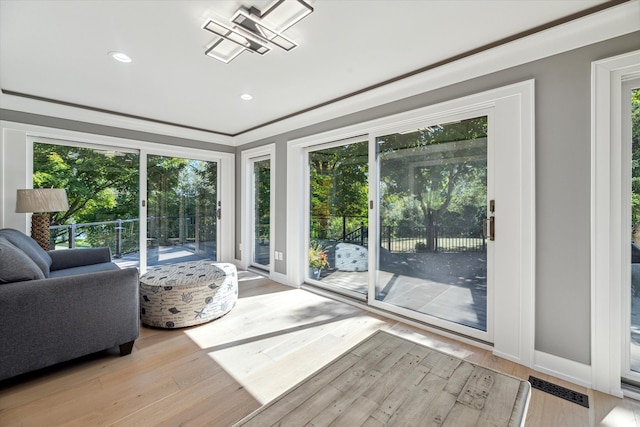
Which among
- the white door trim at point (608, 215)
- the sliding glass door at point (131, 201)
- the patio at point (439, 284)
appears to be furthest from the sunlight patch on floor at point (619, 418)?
the sliding glass door at point (131, 201)

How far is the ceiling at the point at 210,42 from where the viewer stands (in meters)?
1.73

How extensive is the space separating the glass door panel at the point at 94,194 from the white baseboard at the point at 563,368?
4807mm

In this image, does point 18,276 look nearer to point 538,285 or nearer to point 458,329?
point 458,329

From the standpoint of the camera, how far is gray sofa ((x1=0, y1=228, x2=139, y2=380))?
5.75 ft

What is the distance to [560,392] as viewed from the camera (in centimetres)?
179

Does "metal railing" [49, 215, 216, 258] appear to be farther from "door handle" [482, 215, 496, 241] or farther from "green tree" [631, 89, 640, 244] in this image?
"green tree" [631, 89, 640, 244]

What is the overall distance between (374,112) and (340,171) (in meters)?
0.87

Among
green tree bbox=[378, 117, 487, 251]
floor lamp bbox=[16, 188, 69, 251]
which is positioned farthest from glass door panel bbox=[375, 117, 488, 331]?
floor lamp bbox=[16, 188, 69, 251]

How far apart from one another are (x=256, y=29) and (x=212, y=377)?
7.88ft

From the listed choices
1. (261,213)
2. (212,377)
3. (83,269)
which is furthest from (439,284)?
(83,269)

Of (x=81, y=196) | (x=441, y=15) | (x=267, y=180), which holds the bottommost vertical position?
(x=81, y=196)

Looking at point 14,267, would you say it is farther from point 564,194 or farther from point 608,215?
point 608,215

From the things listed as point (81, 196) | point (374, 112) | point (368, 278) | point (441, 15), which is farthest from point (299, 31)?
point (81, 196)

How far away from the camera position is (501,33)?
1.97m
